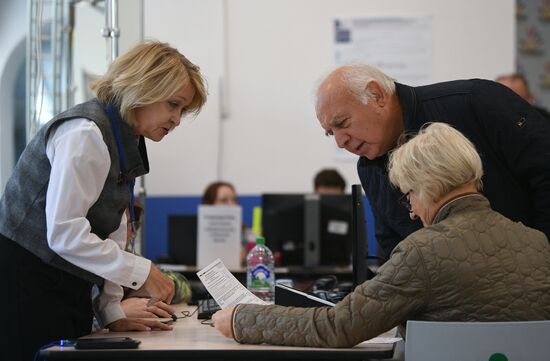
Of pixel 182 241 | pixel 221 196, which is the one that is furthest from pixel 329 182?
pixel 182 241

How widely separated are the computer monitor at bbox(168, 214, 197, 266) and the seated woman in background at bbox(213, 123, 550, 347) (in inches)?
113

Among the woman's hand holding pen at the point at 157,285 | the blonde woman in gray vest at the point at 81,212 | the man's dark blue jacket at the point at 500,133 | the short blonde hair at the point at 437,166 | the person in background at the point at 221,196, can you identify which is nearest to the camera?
the short blonde hair at the point at 437,166

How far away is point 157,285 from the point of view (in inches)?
83.7

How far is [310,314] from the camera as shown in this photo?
1.83 m

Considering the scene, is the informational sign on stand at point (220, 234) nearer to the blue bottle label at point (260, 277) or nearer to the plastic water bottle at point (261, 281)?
the plastic water bottle at point (261, 281)

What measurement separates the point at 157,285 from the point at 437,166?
0.82 metres

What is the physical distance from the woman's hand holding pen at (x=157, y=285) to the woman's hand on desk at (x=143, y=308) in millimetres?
83

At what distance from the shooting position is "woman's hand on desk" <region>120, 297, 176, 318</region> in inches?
88.0

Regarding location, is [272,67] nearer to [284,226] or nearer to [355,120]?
[284,226]

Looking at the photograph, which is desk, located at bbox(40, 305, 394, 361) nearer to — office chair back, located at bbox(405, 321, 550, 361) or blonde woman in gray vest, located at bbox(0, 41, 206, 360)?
office chair back, located at bbox(405, 321, 550, 361)

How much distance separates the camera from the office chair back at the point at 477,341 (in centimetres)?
168

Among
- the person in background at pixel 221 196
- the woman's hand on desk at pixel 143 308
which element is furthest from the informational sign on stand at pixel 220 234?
the woman's hand on desk at pixel 143 308

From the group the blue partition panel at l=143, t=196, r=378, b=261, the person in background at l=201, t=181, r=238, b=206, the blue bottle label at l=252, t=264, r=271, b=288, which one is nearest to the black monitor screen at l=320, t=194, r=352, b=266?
the person in background at l=201, t=181, r=238, b=206

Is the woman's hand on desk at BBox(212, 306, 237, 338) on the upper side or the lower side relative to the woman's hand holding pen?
lower
